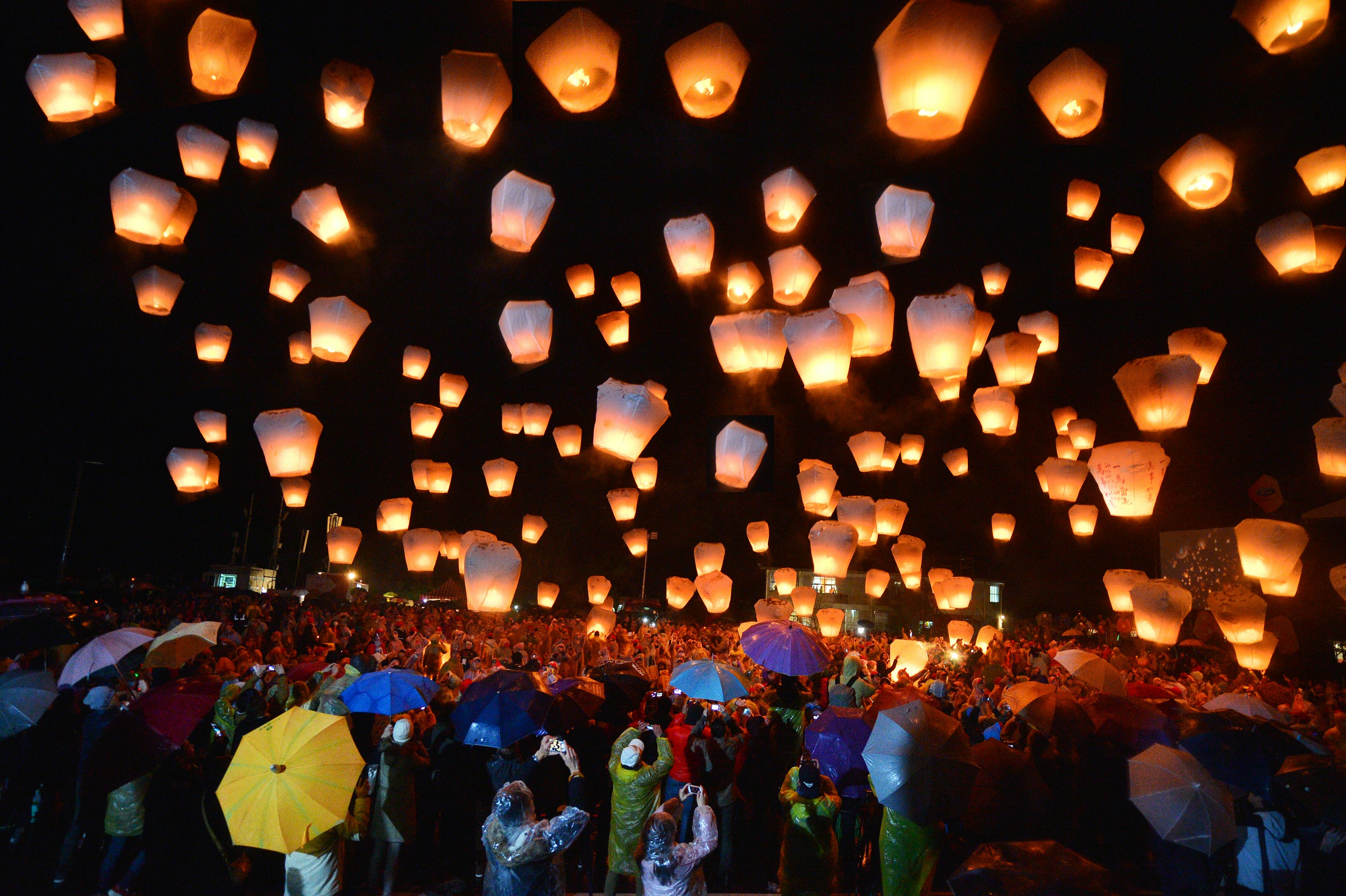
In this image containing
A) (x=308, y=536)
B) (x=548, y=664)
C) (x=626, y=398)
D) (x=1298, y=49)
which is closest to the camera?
(x=1298, y=49)

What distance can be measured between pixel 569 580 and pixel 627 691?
29.1m

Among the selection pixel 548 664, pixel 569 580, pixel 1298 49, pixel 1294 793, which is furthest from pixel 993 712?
pixel 569 580

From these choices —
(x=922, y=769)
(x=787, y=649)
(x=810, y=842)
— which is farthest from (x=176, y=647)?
(x=922, y=769)

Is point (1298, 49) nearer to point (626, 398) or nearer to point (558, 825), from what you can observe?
point (626, 398)

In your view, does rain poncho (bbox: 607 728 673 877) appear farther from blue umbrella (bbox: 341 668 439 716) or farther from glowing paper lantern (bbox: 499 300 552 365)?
glowing paper lantern (bbox: 499 300 552 365)

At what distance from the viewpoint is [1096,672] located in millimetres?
6863

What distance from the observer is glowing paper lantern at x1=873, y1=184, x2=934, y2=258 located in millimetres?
6898

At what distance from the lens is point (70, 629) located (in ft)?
21.5

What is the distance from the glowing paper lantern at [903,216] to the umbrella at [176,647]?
Answer: 24.2 ft

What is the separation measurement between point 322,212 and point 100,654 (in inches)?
199

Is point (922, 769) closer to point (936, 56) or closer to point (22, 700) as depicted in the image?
point (936, 56)

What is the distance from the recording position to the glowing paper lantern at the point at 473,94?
5.41 m

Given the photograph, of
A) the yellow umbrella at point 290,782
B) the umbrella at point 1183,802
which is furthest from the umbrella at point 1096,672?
the yellow umbrella at point 290,782

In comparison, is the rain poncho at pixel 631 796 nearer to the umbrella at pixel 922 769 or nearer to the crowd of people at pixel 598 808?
the crowd of people at pixel 598 808
